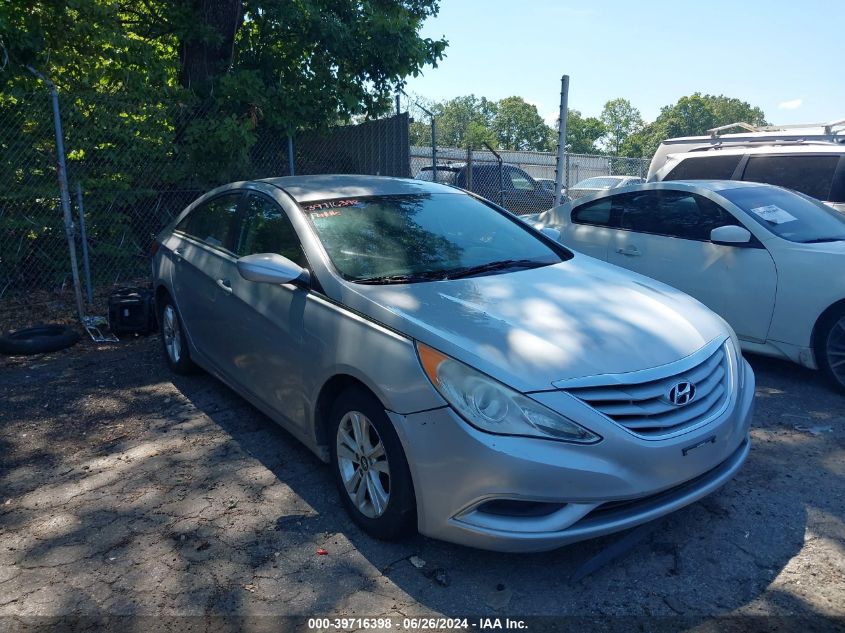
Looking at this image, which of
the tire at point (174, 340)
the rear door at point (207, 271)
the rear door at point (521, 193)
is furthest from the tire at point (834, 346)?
the rear door at point (521, 193)

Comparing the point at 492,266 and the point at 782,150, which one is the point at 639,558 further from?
the point at 782,150

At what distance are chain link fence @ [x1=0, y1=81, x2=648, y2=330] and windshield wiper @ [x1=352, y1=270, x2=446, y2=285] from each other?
467 centimetres

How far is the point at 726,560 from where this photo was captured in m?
3.06

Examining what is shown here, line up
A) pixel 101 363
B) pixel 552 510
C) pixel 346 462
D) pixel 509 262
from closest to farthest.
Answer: pixel 552 510 < pixel 346 462 < pixel 509 262 < pixel 101 363

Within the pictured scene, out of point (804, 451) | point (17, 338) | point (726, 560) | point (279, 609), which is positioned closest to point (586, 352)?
point (726, 560)

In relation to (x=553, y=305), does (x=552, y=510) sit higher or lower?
lower

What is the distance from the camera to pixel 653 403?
2.89 metres

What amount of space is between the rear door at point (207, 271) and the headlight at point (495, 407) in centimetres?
208

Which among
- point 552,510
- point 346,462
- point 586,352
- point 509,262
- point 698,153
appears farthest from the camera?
point 698,153

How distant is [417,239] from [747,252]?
2968mm

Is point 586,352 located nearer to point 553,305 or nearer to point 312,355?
point 553,305

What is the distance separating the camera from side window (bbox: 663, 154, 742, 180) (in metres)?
7.97

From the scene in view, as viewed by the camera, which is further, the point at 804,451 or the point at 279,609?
the point at 804,451

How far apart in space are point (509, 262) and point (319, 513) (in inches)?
68.5
